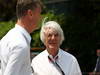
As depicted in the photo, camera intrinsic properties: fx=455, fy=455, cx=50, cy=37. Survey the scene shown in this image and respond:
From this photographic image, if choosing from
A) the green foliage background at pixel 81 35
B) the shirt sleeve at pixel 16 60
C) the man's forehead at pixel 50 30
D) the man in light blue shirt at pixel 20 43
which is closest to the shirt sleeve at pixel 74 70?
the man's forehead at pixel 50 30

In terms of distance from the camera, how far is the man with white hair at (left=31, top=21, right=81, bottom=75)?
5480 mm

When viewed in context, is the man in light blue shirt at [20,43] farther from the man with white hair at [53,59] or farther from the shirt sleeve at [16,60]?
the man with white hair at [53,59]

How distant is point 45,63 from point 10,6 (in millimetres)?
10449

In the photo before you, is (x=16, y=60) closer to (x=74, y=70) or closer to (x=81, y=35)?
(x=74, y=70)

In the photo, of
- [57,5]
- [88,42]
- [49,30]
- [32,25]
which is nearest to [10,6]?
[57,5]

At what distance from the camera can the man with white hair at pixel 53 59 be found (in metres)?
5.48

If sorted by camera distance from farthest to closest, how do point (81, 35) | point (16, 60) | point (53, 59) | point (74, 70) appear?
point (81, 35), point (53, 59), point (74, 70), point (16, 60)

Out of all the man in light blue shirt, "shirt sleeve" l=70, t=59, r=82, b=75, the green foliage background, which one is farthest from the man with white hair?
the green foliage background

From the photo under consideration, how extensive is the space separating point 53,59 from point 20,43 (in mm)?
1822

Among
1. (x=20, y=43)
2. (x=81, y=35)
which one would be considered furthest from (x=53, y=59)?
(x=81, y=35)

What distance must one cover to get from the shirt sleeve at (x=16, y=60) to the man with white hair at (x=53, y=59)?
1656mm

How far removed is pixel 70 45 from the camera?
1082 centimetres

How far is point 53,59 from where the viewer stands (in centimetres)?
557

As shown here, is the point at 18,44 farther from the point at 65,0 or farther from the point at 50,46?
the point at 65,0
